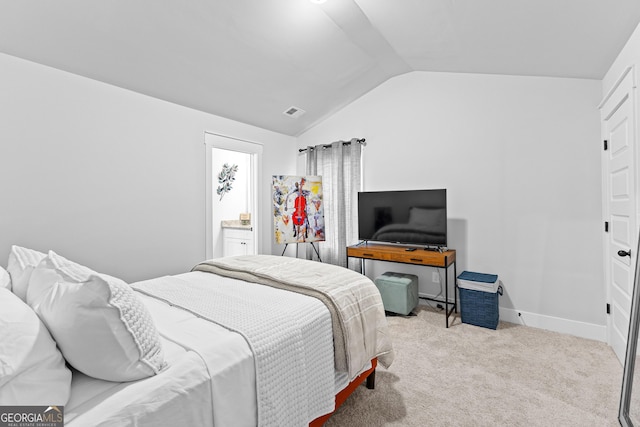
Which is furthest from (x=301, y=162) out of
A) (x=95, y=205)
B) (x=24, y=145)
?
(x=24, y=145)

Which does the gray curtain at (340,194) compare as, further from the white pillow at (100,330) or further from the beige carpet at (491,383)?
the white pillow at (100,330)

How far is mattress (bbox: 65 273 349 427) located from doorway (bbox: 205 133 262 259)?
2.97 m

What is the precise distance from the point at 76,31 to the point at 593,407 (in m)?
4.17

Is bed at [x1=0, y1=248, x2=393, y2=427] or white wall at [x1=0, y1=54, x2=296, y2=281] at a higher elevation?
white wall at [x1=0, y1=54, x2=296, y2=281]

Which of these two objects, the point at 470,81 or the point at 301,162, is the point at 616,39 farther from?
the point at 301,162

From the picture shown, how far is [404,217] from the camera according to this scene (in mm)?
3643

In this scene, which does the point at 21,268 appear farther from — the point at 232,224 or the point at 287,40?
the point at 232,224

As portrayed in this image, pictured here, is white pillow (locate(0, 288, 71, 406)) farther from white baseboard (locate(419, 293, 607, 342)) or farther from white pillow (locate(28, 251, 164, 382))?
white baseboard (locate(419, 293, 607, 342))

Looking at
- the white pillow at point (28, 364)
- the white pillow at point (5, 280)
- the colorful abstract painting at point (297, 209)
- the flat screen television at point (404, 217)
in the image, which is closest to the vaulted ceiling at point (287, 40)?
the colorful abstract painting at point (297, 209)

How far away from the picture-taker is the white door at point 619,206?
6.95ft

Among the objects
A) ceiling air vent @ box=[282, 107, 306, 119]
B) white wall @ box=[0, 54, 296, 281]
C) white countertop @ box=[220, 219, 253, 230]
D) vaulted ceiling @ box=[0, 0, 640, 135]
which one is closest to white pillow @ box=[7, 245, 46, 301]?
white wall @ box=[0, 54, 296, 281]

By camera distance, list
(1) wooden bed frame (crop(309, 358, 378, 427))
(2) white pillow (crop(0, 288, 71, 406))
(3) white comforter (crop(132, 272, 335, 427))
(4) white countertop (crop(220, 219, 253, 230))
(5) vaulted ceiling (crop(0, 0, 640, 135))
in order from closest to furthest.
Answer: (2) white pillow (crop(0, 288, 71, 406)) → (3) white comforter (crop(132, 272, 335, 427)) → (1) wooden bed frame (crop(309, 358, 378, 427)) → (5) vaulted ceiling (crop(0, 0, 640, 135)) → (4) white countertop (crop(220, 219, 253, 230))

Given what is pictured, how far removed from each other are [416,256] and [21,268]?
9.99 ft

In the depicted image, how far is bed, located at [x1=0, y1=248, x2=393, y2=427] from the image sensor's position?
97cm
